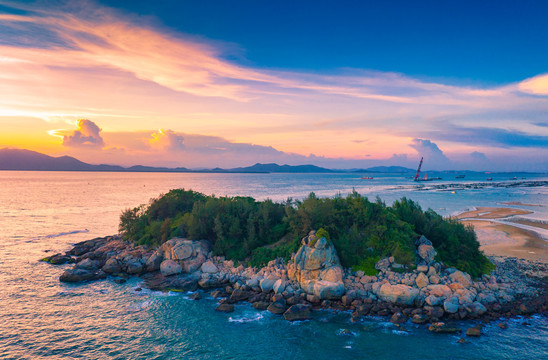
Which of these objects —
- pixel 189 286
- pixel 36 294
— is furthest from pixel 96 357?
pixel 36 294

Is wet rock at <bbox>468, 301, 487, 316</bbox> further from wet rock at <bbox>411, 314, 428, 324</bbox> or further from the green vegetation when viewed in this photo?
the green vegetation

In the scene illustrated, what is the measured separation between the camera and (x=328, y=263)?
27.2 m

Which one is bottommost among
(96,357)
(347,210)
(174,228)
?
(96,357)

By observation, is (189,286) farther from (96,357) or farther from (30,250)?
(30,250)

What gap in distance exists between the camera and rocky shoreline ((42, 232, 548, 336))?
22609 millimetres

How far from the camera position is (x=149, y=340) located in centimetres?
2030

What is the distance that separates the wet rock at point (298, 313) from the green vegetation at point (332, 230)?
687cm

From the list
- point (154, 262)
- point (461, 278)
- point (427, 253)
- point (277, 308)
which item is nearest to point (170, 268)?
point (154, 262)

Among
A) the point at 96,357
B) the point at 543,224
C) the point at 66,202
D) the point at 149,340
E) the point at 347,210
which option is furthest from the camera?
the point at 66,202

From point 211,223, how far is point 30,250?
2378cm

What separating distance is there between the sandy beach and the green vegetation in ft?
27.4

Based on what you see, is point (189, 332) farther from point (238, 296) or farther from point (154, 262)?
point (154, 262)

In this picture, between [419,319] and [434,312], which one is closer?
[419,319]

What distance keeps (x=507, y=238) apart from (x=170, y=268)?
140 feet
